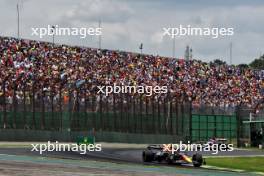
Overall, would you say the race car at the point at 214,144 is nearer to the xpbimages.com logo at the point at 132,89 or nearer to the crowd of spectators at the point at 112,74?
the crowd of spectators at the point at 112,74

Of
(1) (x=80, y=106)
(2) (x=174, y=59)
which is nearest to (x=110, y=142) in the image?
(1) (x=80, y=106)

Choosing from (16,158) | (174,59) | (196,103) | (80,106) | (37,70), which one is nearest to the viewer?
(16,158)

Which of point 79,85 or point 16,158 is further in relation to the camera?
point 79,85

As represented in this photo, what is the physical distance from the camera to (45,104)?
137 feet

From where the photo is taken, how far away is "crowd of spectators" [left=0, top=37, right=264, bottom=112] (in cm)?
4556

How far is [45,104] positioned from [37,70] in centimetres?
692

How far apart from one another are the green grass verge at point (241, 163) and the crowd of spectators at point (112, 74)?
1207cm

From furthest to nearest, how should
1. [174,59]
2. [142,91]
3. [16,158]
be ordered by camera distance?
[174,59] < [142,91] < [16,158]

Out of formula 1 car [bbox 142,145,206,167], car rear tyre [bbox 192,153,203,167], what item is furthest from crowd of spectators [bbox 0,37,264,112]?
car rear tyre [bbox 192,153,203,167]

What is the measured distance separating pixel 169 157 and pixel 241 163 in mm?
5538

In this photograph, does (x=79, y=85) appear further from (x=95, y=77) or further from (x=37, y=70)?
(x=95, y=77)

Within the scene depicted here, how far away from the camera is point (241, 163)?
35.2 m

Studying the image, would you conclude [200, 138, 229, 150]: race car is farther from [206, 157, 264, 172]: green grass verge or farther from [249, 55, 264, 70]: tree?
[249, 55, 264, 70]: tree

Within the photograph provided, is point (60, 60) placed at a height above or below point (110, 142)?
above
